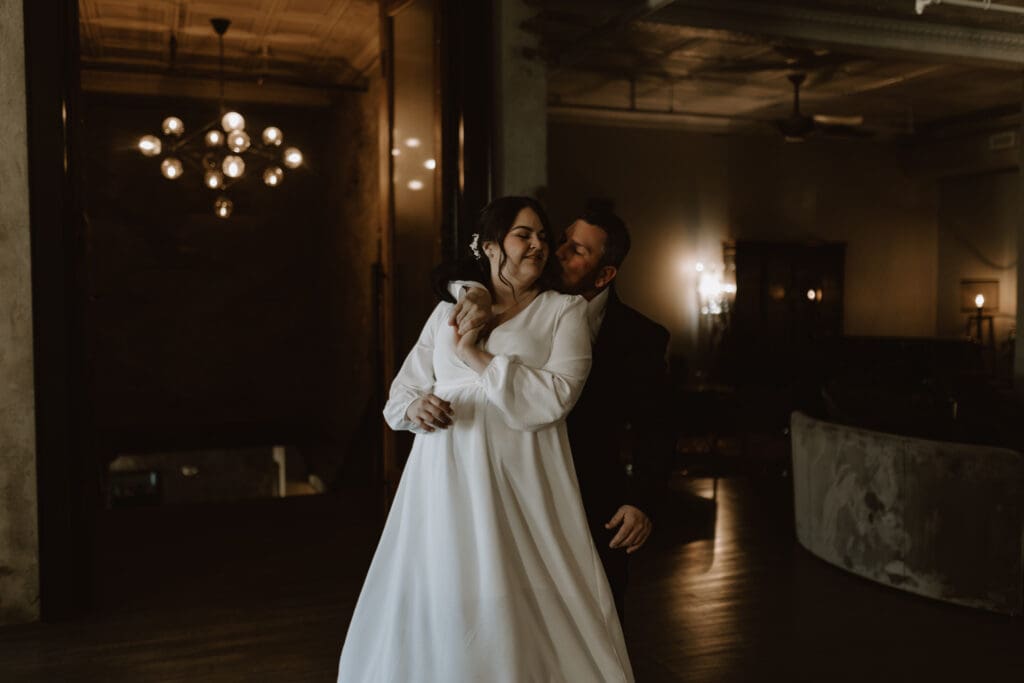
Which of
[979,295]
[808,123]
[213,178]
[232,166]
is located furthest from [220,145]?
[979,295]

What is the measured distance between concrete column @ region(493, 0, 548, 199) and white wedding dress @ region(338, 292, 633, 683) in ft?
10.4

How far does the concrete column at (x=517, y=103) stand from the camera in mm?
5305

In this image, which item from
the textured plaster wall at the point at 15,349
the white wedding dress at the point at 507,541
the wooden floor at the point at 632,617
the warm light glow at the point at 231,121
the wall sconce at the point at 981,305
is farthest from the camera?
the wall sconce at the point at 981,305

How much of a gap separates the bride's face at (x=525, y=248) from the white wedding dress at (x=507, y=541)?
0.09 metres

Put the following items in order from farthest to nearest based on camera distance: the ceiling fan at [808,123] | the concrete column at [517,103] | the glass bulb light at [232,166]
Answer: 1. the ceiling fan at [808,123]
2. the glass bulb light at [232,166]
3. the concrete column at [517,103]

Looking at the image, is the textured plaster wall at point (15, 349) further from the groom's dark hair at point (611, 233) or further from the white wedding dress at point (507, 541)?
the groom's dark hair at point (611, 233)

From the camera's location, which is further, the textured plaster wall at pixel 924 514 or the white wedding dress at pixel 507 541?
the textured plaster wall at pixel 924 514

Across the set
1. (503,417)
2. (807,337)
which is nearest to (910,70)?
(807,337)

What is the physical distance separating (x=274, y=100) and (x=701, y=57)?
490 centimetres

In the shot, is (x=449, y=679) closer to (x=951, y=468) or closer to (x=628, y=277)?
(x=951, y=468)

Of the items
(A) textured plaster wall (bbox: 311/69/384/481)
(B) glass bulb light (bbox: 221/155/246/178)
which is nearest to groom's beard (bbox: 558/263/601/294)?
(A) textured plaster wall (bbox: 311/69/384/481)

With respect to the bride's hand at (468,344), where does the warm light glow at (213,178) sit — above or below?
above

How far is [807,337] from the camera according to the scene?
1277 centimetres

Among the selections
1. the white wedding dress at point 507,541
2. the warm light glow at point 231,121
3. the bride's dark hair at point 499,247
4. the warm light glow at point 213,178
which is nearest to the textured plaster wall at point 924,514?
the white wedding dress at point 507,541
